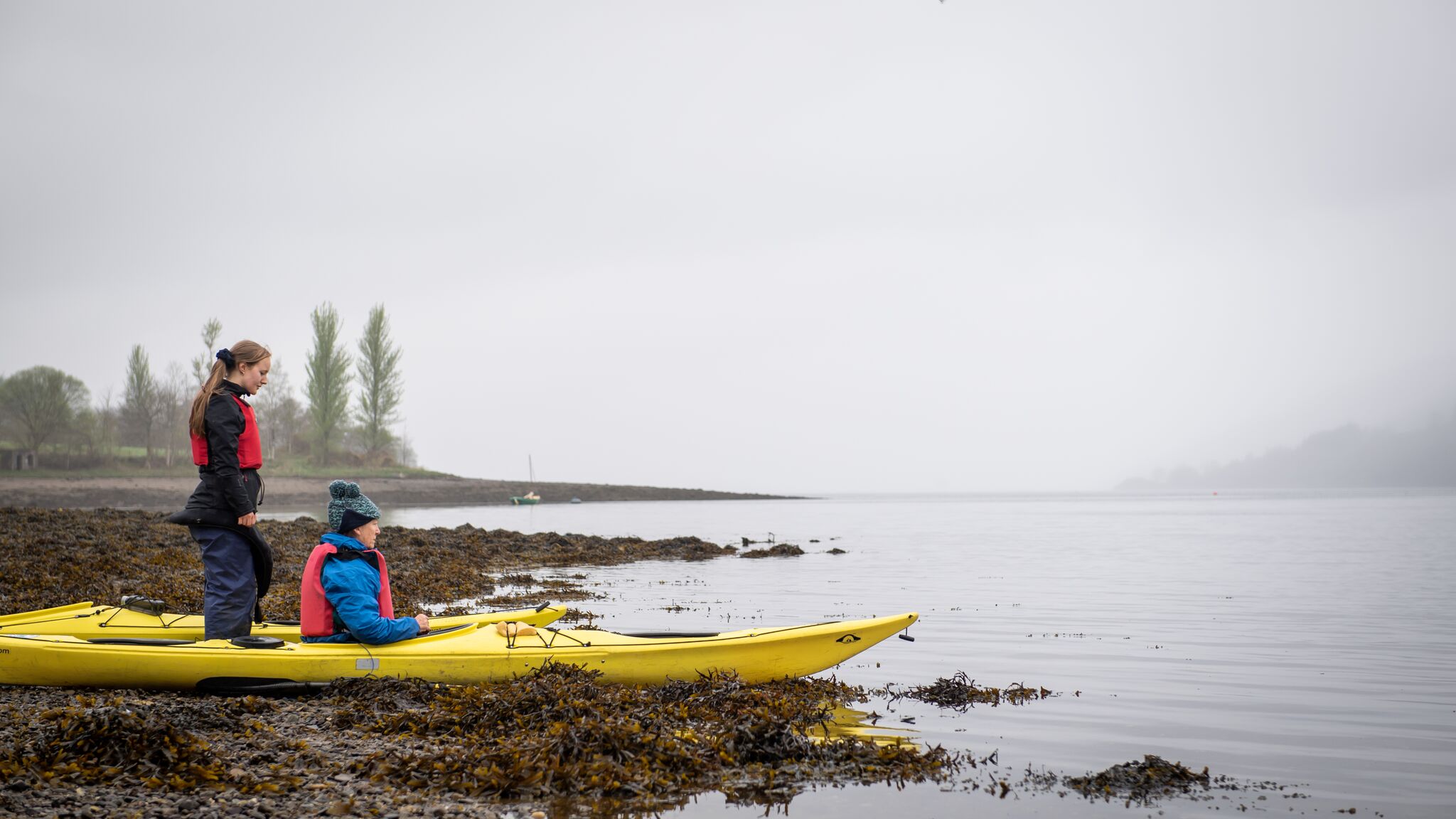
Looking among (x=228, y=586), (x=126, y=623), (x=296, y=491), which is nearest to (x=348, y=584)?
(x=228, y=586)

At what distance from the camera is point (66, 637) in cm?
552

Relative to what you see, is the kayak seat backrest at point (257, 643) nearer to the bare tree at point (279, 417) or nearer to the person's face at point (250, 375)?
the person's face at point (250, 375)

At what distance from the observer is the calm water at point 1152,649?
4422 mm

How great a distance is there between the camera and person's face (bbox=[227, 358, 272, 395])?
5281 millimetres

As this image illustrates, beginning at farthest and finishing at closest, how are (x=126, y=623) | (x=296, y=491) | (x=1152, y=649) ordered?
(x=296, y=491), (x=1152, y=649), (x=126, y=623)

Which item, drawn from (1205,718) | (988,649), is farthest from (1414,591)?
(1205,718)

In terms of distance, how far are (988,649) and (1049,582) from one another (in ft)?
20.1

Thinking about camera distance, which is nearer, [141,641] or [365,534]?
[365,534]

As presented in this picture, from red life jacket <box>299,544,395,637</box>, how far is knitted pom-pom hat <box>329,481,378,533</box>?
18cm

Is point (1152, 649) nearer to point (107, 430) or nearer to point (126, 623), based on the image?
point (126, 623)

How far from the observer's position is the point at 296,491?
1727 inches

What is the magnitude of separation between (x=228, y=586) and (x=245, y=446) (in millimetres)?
871

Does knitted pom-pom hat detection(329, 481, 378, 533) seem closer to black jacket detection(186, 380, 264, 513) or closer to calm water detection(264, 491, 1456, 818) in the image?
black jacket detection(186, 380, 264, 513)

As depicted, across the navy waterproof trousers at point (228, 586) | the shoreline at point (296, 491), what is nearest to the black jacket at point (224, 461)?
the navy waterproof trousers at point (228, 586)
